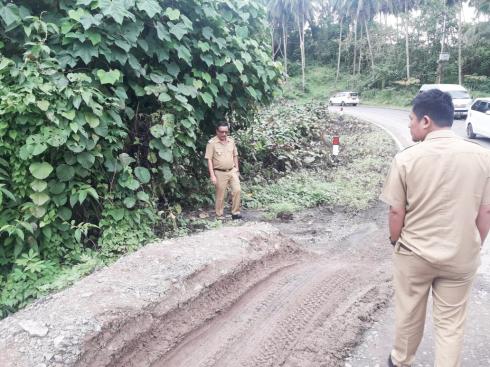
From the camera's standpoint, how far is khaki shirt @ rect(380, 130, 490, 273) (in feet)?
8.11

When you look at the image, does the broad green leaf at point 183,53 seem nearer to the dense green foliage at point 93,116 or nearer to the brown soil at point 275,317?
the dense green foliage at point 93,116

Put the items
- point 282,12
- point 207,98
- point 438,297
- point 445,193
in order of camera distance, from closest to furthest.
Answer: point 445,193 → point 438,297 → point 207,98 → point 282,12

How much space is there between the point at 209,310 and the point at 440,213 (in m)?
2.31

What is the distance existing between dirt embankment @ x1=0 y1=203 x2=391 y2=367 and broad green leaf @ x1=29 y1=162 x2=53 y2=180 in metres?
1.43

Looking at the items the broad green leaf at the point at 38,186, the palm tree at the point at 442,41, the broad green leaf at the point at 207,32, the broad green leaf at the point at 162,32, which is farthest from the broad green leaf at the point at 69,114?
the palm tree at the point at 442,41

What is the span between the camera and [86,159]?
17.1 ft

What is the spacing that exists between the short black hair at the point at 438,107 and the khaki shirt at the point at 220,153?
180 inches

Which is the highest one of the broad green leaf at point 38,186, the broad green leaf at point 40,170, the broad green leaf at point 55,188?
the broad green leaf at point 40,170

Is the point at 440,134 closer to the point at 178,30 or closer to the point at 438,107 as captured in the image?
the point at 438,107

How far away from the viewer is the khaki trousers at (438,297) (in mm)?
2629

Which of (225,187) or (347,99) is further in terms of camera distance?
(347,99)

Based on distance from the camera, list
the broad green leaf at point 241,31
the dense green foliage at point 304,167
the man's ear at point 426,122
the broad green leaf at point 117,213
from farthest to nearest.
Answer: the dense green foliage at point 304,167 → the broad green leaf at point 241,31 → the broad green leaf at point 117,213 → the man's ear at point 426,122

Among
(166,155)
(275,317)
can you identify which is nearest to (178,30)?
(166,155)

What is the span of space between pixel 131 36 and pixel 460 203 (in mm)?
4613
